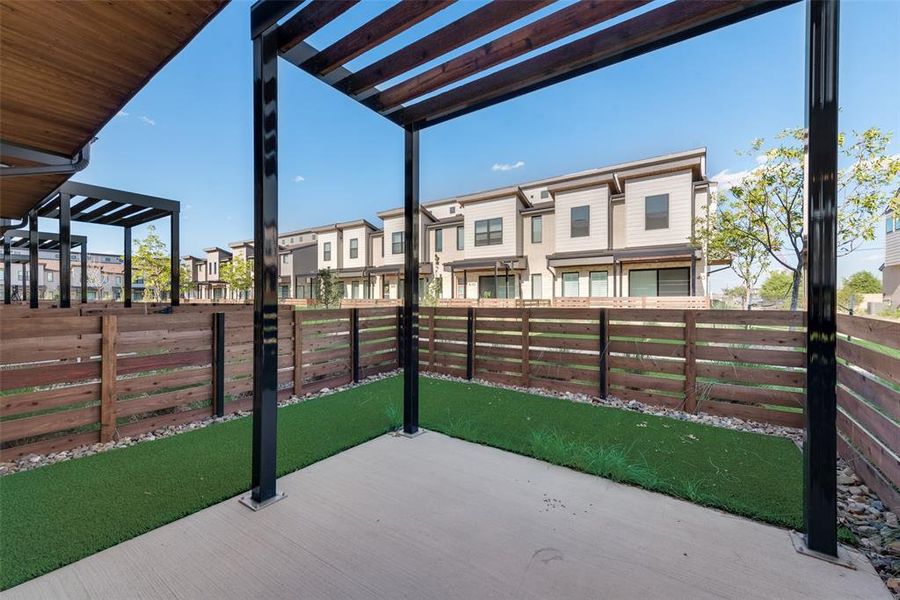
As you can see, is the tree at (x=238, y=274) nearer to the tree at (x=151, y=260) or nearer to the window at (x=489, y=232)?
the tree at (x=151, y=260)

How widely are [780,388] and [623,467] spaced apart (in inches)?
95.8

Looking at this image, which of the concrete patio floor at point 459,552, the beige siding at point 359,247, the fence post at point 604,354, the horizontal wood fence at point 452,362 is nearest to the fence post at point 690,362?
the horizontal wood fence at point 452,362

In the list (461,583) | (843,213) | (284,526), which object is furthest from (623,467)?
(843,213)

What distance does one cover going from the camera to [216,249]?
103 feet

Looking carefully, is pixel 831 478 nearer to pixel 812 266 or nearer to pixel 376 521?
pixel 812 266

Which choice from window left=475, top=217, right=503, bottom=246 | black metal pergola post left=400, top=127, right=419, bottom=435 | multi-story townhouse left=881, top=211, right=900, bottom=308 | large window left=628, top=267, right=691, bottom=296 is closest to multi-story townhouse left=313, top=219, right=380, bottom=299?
window left=475, top=217, right=503, bottom=246

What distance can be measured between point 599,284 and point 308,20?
15.6m

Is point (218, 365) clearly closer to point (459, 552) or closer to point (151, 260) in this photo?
point (459, 552)

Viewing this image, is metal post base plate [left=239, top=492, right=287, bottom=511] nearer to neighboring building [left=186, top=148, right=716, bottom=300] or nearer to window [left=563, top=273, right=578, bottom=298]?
neighboring building [left=186, top=148, right=716, bottom=300]

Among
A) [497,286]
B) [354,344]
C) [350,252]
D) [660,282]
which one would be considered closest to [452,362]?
[354,344]

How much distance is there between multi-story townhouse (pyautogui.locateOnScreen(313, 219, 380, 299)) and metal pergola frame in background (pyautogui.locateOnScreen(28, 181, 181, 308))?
47.2 feet

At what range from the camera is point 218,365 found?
396 centimetres

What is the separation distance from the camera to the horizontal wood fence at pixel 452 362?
2.79 m

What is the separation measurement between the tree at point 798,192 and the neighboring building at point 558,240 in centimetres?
594
